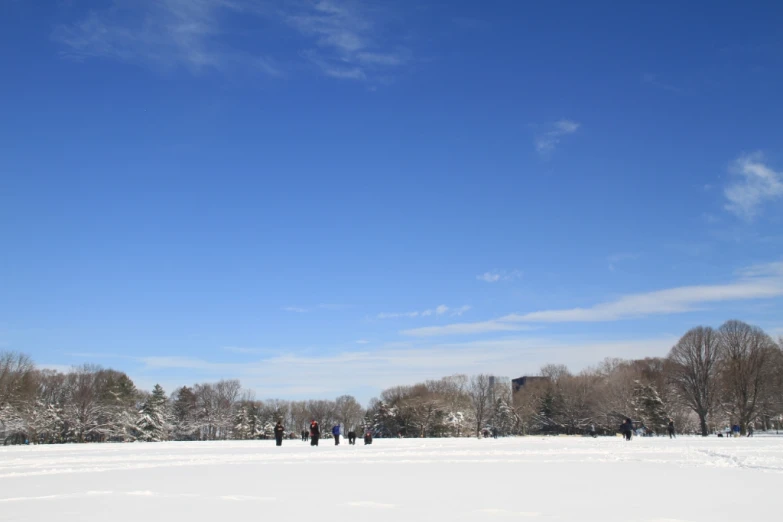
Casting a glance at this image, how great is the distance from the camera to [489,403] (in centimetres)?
10475

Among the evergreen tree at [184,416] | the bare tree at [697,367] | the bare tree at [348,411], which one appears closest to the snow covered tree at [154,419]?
the evergreen tree at [184,416]

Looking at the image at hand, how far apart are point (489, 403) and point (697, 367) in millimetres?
38306

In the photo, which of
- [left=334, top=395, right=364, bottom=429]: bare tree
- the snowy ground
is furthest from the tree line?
the snowy ground

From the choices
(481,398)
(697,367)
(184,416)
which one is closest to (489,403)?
(481,398)

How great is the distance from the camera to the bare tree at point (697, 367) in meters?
73.8

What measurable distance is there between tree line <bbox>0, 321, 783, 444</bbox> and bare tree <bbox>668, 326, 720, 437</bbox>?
0.12m

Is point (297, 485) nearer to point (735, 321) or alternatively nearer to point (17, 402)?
point (17, 402)

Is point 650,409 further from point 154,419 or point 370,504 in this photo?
point 370,504

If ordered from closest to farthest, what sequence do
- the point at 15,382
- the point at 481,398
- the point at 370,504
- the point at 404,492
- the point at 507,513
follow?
1. the point at 507,513
2. the point at 370,504
3. the point at 404,492
4. the point at 15,382
5. the point at 481,398

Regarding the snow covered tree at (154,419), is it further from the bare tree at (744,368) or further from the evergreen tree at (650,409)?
the bare tree at (744,368)

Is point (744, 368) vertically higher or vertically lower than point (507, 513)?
higher

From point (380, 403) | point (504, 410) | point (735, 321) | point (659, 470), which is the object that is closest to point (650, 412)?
point (735, 321)

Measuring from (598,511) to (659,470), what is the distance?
9610 millimetres

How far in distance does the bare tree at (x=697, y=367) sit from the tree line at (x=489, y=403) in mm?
125
